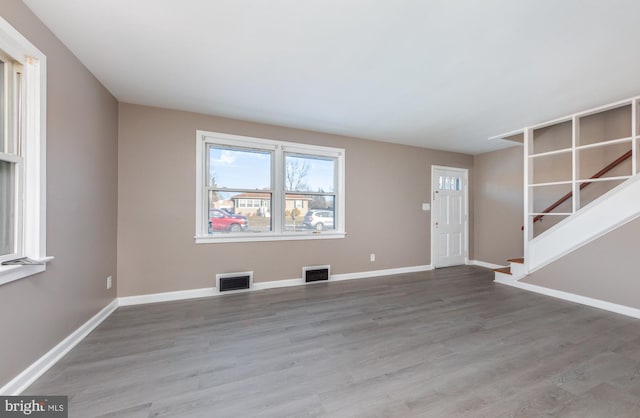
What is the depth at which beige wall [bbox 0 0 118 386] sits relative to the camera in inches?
63.4

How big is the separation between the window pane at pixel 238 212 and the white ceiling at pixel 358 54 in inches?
47.0

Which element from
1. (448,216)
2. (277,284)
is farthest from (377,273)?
(448,216)

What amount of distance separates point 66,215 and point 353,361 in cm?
268

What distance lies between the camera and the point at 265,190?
12.6ft

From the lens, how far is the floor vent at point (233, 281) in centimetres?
346

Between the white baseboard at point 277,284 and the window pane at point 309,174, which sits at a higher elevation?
the window pane at point 309,174

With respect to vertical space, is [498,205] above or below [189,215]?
above

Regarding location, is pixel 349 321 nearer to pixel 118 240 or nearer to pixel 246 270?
pixel 246 270

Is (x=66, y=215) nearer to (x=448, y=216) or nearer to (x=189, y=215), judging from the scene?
(x=189, y=215)

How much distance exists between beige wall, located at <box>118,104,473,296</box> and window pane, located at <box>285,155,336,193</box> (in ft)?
0.96

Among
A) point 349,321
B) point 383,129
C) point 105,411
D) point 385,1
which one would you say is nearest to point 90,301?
point 105,411

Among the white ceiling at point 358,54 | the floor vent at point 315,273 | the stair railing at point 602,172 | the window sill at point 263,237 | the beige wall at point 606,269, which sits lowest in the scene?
the floor vent at point 315,273

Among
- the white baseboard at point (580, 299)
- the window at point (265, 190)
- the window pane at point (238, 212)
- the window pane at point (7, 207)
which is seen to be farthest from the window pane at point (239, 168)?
the white baseboard at point (580, 299)

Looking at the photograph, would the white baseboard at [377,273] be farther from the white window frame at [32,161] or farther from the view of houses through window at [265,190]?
the white window frame at [32,161]
